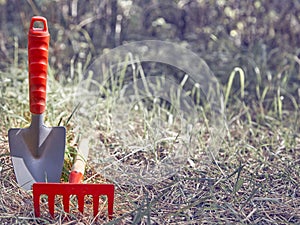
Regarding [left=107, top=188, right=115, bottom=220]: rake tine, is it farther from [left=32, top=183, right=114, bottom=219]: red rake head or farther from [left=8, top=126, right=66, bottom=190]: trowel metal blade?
[left=8, top=126, right=66, bottom=190]: trowel metal blade

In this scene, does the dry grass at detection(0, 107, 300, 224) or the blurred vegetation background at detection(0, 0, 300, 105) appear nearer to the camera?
the dry grass at detection(0, 107, 300, 224)

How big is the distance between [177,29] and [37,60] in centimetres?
151

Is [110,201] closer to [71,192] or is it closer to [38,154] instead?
[71,192]

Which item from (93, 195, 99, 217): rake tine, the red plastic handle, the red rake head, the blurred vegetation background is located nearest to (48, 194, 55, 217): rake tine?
the red rake head

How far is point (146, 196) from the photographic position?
1.88 meters

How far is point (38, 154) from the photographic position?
81.9 inches

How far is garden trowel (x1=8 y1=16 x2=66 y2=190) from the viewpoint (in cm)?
197

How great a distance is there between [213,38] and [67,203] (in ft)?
5.07

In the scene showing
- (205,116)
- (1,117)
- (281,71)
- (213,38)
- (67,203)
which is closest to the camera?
(67,203)

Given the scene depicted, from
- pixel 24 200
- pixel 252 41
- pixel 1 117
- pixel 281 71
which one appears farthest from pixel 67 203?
pixel 252 41

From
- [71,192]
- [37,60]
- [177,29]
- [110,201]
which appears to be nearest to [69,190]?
[71,192]

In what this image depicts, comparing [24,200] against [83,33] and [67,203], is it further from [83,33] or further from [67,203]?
[83,33]

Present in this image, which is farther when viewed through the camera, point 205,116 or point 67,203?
point 205,116

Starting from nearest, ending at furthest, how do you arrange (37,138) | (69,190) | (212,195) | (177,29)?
(69,190), (212,195), (37,138), (177,29)
